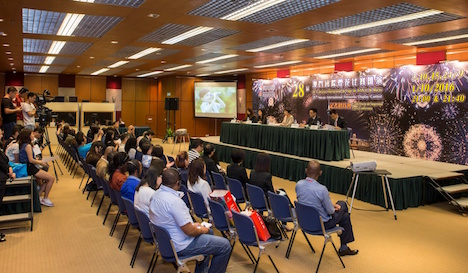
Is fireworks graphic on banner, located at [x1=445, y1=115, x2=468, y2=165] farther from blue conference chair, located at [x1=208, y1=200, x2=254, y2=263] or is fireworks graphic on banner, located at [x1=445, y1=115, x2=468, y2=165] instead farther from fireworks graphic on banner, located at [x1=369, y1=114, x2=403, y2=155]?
blue conference chair, located at [x1=208, y1=200, x2=254, y2=263]

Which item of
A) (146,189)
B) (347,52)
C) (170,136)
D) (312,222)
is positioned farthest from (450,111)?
(170,136)

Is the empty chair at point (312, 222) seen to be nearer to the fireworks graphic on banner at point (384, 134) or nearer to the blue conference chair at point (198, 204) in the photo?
the blue conference chair at point (198, 204)

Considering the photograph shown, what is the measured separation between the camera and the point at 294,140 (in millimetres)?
9555

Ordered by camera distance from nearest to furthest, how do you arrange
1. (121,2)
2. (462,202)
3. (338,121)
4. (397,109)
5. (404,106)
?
(121,2) → (462,202) → (338,121) → (404,106) → (397,109)

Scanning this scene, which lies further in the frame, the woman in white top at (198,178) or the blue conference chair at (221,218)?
the woman in white top at (198,178)

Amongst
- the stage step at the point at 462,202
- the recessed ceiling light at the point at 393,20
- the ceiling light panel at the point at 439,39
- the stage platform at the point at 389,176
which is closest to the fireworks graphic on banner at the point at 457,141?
the stage platform at the point at 389,176

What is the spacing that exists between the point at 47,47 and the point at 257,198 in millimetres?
A: 8187

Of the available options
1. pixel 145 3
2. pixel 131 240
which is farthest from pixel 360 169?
Answer: pixel 145 3

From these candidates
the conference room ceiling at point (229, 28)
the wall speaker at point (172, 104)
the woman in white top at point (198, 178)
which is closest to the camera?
the woman in white top at point (198, 178)

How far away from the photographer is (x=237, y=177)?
584cm

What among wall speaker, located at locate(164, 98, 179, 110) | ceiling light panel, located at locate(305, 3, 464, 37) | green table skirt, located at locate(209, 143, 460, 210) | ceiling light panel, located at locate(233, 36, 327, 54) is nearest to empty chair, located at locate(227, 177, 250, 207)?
green table skirt, located at locate(209, 143, 460, 210)

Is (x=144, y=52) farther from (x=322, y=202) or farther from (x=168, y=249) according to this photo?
(x=168, y=249)

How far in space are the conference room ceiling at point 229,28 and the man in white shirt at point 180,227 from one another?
317 cm

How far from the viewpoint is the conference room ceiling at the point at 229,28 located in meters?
5.79
